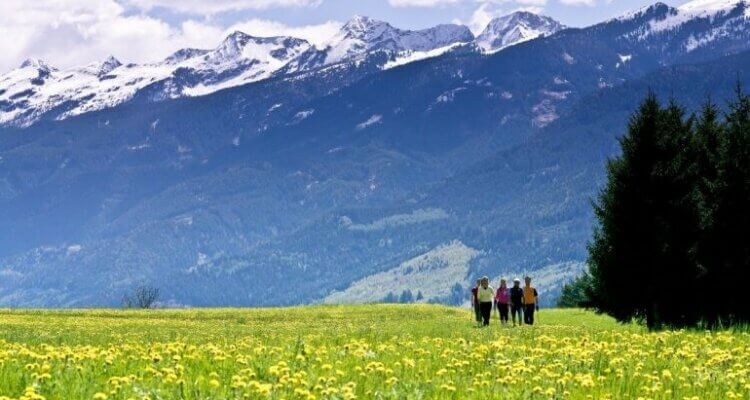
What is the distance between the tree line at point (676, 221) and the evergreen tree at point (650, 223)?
0.14 feet

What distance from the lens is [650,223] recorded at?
42.7 m

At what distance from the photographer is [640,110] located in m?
46.1

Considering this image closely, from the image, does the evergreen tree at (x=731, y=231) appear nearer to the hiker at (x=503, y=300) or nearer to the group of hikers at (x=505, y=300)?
the group of hikers at (x=505, y=300)

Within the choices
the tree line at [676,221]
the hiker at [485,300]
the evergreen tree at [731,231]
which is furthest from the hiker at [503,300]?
the evergreen tree at [731,231]

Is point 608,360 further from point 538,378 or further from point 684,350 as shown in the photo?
point 538,378

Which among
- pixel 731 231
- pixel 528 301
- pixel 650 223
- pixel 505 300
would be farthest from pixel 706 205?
pixel 505 300

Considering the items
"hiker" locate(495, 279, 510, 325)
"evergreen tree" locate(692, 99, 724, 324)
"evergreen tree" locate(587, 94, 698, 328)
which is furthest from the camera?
"hiker" locate(495, 279, 510, 325)

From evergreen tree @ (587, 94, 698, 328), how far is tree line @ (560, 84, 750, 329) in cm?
4

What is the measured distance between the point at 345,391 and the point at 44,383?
3369 millimetres

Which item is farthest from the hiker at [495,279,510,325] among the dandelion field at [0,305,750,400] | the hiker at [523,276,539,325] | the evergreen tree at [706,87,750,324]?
the dandelion field at [0,305,750,400]

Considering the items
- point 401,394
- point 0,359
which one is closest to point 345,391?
point 401,394

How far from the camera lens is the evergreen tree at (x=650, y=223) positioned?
41750mm

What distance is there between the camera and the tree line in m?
40.0

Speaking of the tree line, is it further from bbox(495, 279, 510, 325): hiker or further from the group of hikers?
bbox(495, 279, 510, 325): hiker
